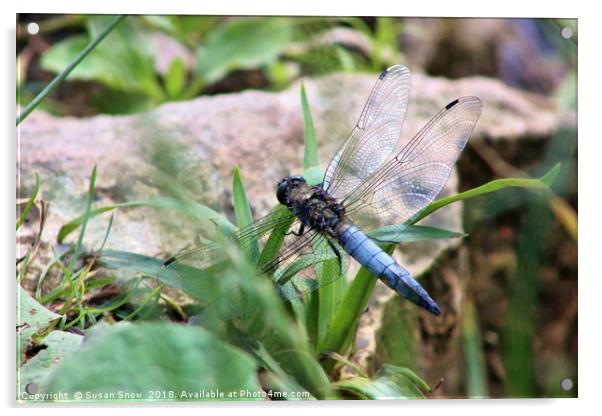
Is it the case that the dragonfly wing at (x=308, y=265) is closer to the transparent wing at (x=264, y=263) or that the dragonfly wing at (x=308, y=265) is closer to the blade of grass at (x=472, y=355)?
the transparent wing at (x=264, y=263)

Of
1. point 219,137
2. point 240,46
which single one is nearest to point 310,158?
point 219,137

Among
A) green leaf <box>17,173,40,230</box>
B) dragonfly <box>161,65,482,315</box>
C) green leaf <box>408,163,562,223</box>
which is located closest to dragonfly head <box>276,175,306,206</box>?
dragonfly <box>161,65,482,315</box>

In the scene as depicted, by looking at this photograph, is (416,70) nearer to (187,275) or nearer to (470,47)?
(470,47)

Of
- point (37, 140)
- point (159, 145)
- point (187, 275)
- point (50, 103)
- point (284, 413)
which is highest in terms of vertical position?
point (50, 103)

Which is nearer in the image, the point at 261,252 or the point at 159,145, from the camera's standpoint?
the point at 159,145

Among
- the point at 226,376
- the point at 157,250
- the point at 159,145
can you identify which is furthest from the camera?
the point at 157,250
